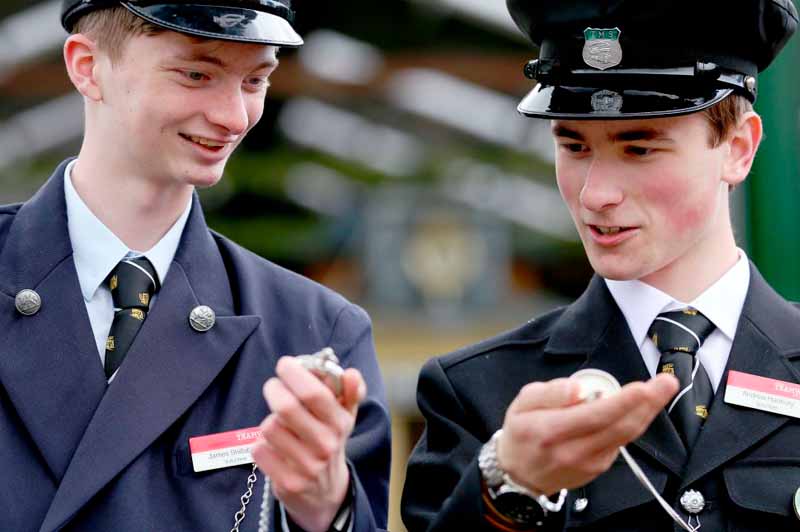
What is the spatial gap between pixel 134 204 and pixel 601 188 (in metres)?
0.98

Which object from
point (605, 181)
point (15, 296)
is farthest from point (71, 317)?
point (605, 181)

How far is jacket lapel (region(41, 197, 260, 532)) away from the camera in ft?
8.39

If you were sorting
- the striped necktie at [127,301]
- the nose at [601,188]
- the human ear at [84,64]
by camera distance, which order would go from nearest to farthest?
1. the nose at [601,188]
2. the striped necktie at [127,301]
3. the human ear at [84,64]

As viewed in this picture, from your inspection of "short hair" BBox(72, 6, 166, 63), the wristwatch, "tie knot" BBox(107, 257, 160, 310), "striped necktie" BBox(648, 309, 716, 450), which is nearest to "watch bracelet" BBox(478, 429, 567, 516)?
the wristwatch

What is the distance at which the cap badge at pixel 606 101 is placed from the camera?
250 cm

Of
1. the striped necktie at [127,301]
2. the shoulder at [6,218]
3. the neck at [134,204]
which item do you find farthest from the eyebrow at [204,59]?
the shoulder at [6,218]

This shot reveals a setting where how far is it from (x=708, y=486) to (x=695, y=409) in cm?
14

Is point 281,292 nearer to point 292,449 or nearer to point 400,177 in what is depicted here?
point 292,449

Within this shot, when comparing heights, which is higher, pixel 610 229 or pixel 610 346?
pixel 610 229

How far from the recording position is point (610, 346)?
2.66 metres

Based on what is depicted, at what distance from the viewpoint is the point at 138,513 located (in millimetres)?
2559

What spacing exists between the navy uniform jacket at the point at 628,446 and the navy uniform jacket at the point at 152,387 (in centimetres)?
16

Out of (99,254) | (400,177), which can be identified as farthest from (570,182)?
(400,177)

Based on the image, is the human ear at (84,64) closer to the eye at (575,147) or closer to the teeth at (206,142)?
the teeth at (206,142)
